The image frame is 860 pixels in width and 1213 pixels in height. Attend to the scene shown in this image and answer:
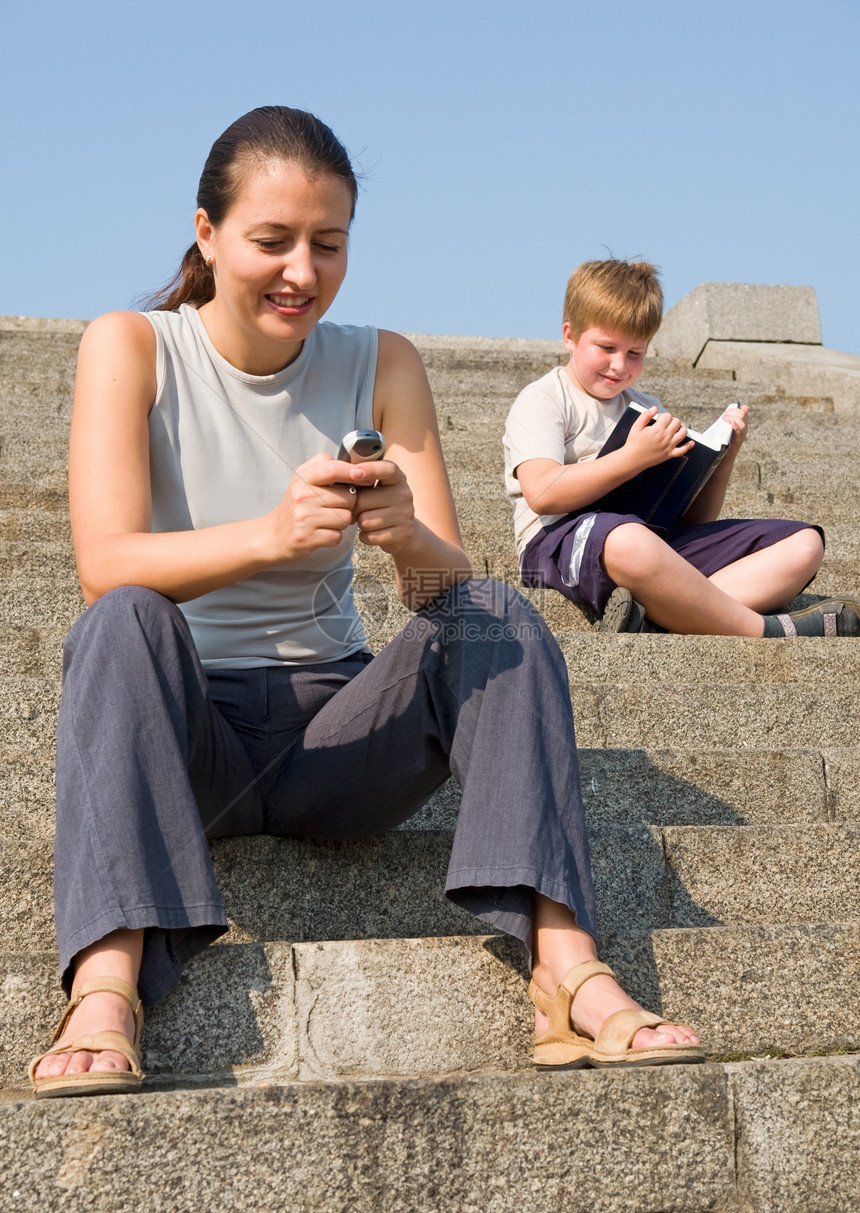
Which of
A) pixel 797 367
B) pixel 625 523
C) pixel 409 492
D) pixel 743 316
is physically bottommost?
pixel 797 367

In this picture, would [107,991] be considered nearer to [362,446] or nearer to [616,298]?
[362,446]

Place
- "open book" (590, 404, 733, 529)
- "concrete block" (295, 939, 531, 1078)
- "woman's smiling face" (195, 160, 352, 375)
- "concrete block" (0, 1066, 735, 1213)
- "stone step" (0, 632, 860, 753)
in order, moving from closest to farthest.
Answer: "concrete block" (0, 1066, 735, 1213) < "concrete block" (295, 939, 531, 1078) < "woman's smiling face" (195, 160, 352, 375) < "stone step" (0, 632, 860, 753) < "open book" (590, 404, 733, 529)

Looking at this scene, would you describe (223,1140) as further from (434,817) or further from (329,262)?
(329,262)

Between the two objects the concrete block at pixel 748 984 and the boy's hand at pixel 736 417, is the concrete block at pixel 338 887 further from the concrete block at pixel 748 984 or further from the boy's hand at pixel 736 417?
the boy's hand at pixel 736 417

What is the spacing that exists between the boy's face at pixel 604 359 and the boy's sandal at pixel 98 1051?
2344mm

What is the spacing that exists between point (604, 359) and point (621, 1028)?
7.49ft

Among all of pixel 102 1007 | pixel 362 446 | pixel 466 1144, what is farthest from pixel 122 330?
pixel 466 1144

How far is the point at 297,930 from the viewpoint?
6.01ft

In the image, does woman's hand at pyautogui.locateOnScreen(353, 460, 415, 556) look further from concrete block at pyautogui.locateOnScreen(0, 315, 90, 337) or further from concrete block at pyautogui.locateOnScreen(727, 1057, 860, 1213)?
concrete block at pyautogui.locateOnScreen(0, 315, 90, 337)

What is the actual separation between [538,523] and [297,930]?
1.73 m

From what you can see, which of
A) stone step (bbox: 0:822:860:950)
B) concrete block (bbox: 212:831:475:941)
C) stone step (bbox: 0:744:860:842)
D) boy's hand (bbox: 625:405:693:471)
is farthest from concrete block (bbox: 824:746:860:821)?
boy's hand (bbox: 625:405:693:471)

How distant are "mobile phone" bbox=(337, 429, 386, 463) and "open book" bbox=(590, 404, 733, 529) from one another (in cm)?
162

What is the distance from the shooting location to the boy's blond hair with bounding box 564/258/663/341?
3225 millimetres

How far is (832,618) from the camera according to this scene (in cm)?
319
